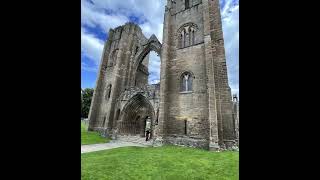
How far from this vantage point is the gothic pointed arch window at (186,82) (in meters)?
15.1

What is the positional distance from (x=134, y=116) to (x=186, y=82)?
24.1 feet

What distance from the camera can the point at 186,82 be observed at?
50.1 feet

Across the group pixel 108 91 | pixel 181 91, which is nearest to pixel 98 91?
pixel 108 91

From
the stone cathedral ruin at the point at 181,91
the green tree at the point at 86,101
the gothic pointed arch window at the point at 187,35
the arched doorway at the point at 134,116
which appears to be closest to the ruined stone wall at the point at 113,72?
the stone cathedral ruin at the point at 181,91

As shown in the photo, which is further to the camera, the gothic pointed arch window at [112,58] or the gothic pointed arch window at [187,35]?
the gothic pointed arch window at [112,58]

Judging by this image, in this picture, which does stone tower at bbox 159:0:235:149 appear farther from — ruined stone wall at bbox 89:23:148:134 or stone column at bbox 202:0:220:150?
ruined stone wall at bbox 89:23:148:134

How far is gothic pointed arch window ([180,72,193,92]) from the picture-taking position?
15.1 m

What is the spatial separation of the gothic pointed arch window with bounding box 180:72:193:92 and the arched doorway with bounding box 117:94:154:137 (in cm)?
439

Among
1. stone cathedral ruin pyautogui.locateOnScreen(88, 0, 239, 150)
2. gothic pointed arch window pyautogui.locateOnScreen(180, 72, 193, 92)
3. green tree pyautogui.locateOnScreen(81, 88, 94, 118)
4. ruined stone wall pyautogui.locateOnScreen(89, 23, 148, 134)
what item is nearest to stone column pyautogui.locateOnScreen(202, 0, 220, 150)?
stone cathedral ruin pyautogui.locateOnScreen(88, 0, 239, 150)

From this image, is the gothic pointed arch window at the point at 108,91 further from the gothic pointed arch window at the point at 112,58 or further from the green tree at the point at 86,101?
the green tree at the point at 86,101
